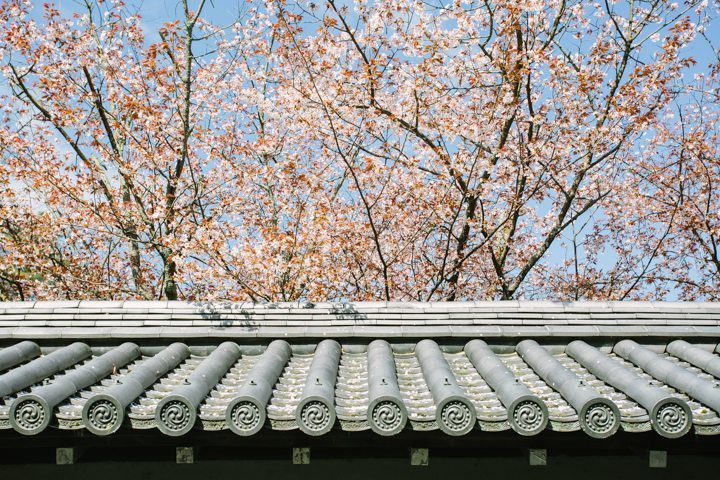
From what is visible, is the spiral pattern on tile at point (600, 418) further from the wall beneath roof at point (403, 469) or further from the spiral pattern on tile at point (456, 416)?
the wall beneath roof at point (403, 469)

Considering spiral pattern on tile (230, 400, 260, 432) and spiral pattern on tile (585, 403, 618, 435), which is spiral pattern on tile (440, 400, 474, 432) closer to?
spiral pattern on tile (585, 403, 618, 435)

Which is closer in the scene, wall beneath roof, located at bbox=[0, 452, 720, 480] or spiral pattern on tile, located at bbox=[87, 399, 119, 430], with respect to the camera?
spiral pattern on tile, located at bbox=[87, 399, 119, 430]

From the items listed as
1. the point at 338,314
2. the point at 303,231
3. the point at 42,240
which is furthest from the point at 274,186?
the point at 338,314

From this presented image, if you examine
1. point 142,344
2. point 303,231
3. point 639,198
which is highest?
point 639,198

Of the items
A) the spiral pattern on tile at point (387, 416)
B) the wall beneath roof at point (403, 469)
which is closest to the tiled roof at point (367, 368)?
the spiral pattern on tile at point (387, 416)

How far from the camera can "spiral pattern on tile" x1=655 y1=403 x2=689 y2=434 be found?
10.8ft

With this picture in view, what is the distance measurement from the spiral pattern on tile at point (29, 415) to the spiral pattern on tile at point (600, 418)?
111 inches

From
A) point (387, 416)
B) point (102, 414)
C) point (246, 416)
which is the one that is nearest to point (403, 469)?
point (387, 416)

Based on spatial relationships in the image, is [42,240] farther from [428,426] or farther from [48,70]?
[428,426]

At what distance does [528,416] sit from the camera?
3.34 metres

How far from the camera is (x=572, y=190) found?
39.9 ft

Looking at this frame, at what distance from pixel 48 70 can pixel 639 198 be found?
13.5m

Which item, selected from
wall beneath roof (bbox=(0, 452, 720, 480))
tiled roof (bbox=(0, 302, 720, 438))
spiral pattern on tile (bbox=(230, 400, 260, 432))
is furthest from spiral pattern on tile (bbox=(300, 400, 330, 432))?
wall beneath roof (bbox=(0, 452, 720, 480))

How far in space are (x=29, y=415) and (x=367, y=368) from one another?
7.42 ft
